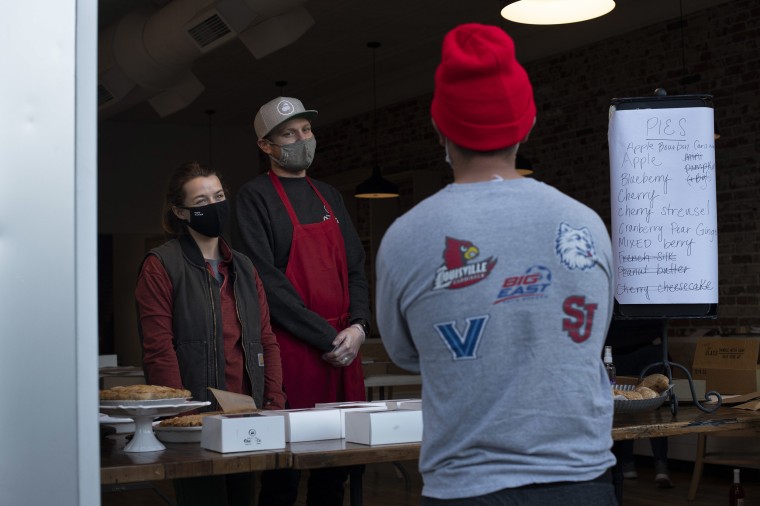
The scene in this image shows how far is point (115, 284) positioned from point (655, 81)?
8507 millimetres

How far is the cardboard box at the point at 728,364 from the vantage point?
6.29 meters

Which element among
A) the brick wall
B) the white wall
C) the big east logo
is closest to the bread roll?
the big east logo

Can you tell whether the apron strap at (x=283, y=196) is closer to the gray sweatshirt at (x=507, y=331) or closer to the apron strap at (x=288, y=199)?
the apron strap at (x=288, y=199)

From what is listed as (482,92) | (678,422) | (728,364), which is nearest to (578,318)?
(482,92)

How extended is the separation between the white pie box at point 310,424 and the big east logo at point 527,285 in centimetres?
96

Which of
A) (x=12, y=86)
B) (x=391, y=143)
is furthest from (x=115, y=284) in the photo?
(x=12, y=86)

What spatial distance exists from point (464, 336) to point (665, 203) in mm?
1840

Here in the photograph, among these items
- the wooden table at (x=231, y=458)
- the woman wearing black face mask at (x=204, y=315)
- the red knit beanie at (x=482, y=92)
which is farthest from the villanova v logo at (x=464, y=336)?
the woman wearing black face mask at (x=204, y=315)

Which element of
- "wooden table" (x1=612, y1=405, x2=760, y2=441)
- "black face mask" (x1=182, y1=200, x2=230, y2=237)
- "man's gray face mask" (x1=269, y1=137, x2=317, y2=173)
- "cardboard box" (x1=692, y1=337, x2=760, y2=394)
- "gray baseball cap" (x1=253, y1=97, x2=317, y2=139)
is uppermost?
"gray baseball cap" (x1=253, y1=97, x2=317, y2=139)

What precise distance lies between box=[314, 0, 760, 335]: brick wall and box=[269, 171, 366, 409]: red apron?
5.27 metres

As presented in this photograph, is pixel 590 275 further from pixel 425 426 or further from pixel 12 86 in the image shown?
pixel 12 86

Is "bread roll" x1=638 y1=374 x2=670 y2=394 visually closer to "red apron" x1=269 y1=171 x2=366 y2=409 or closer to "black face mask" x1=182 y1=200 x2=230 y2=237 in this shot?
"red apron" x1=269 y1=171 x2=366 y2=409

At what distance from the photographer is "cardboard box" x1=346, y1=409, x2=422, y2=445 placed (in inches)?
91.3

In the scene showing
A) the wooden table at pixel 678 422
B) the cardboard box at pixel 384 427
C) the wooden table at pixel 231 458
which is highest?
the cardboard box at pixel 384 427
